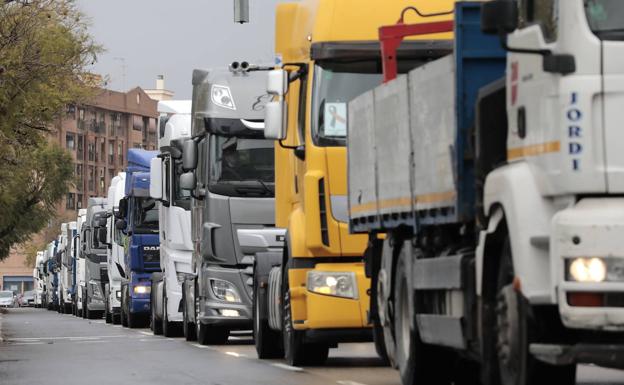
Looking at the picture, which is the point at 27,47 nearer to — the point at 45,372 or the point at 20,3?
the point at 20,3

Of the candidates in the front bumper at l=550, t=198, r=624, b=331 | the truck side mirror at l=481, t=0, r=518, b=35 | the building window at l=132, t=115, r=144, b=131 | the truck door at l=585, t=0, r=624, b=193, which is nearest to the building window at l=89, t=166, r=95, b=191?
Result: the building window at l=132, t=115, r=144, b=131

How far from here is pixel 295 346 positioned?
19.8m

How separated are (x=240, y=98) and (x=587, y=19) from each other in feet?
52.4

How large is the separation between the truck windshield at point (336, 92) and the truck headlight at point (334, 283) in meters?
1.28

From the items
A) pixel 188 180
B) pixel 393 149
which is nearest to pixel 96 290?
pixel 188 180

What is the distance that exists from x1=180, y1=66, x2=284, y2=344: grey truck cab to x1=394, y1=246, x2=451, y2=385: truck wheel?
9733 mm

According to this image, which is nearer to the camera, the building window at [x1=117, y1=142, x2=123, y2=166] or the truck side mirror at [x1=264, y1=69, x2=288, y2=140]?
the truck side mirror at [x1=264, y1=69, x2=288, y2=140]

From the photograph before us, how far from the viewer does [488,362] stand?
11922mm

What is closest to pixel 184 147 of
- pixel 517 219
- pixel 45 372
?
pixel 45 372

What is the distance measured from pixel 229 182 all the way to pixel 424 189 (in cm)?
1182

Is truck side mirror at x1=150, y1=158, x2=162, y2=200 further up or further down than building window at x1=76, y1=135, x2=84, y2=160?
further down

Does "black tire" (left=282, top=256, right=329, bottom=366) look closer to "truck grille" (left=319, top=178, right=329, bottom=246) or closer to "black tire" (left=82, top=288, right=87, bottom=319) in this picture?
"truck grille" (left=319, top=178, right=329, bottom=246)

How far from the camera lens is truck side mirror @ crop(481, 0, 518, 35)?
10.6 meters

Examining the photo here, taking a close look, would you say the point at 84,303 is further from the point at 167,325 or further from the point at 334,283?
the point at 334,283
